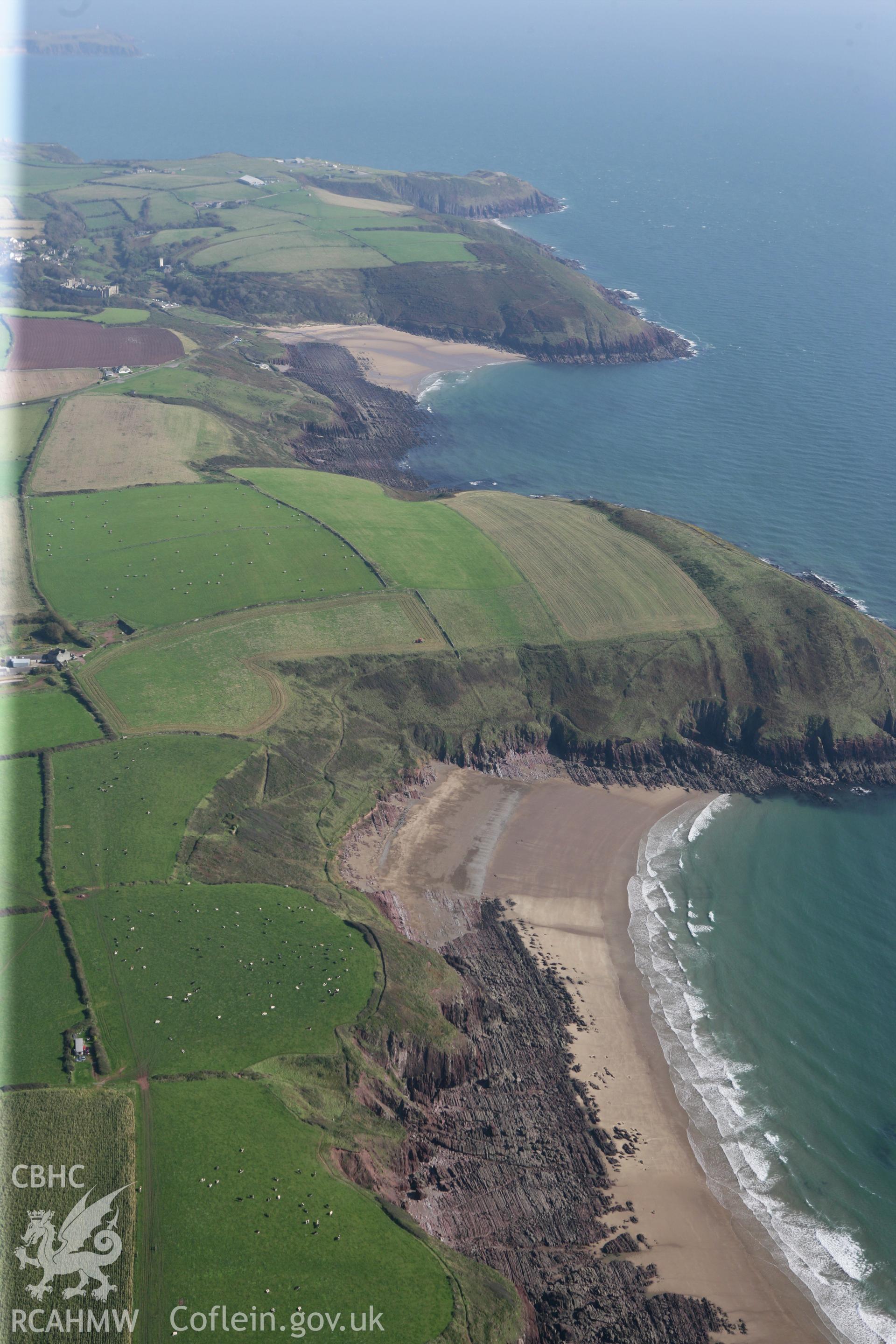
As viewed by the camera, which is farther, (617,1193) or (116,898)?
(116,898)

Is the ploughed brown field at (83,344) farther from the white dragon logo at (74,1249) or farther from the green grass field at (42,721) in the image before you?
the white dragon logo at (74,1249)

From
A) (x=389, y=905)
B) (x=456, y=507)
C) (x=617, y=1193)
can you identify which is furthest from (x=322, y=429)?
(x=617, y=1193)

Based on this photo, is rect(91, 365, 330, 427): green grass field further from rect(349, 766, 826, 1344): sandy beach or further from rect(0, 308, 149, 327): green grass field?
rect(349, 766, 826, 1344): sandy beach

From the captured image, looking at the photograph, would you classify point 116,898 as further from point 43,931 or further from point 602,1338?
point 602,1338

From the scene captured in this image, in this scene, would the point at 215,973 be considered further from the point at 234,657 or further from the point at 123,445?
the point at 123,445

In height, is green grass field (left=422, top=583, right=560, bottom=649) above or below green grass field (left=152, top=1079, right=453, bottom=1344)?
above

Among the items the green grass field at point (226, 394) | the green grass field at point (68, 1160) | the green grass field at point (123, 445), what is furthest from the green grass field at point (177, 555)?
the green grass field at point (68, 1160)

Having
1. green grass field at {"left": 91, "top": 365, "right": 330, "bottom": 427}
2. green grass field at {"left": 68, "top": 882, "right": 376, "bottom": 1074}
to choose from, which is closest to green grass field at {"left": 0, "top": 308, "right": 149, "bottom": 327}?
green grass field at {"left": 91, "top": 365, "right": 330, "bottom": 427}
